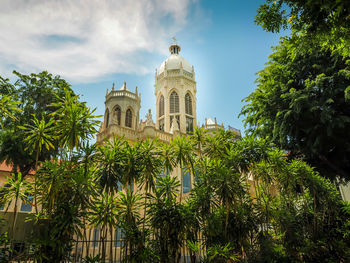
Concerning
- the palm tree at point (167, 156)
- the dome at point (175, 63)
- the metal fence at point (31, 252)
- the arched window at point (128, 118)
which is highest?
the dome at point (175, 63)

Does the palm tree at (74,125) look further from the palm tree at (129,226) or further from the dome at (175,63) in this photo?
the dome at (175,63)

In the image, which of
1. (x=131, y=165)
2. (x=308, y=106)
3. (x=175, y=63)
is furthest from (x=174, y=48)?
(x=131, y=165)

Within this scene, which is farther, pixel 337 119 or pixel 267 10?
pixel 337 119

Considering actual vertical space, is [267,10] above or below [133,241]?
above

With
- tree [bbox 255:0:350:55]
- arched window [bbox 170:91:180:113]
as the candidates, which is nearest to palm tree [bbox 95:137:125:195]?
tree [bbox 255:0:350:55]

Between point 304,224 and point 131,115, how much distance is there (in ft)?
59.1

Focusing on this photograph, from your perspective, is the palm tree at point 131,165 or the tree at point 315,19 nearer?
the tree at point 315,19

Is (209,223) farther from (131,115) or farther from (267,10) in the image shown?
(131,115)

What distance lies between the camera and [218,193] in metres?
9.10

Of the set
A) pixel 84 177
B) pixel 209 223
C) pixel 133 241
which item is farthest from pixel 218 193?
pixel 84 177

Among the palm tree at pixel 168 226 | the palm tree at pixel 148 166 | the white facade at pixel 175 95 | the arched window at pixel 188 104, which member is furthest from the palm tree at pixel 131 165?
the arched window at pixel 188 104

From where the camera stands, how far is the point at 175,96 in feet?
117

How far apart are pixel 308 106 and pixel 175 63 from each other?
30121 mm

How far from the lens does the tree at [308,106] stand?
1070 centimetres
